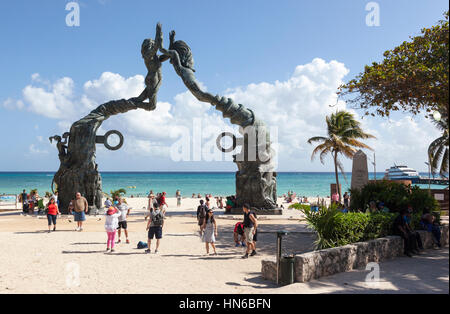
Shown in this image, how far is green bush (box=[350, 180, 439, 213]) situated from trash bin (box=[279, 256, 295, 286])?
6128 mm

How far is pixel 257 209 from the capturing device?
→ 20.1 m

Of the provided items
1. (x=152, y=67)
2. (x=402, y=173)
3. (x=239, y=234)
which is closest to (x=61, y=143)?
(x=152, y=67)

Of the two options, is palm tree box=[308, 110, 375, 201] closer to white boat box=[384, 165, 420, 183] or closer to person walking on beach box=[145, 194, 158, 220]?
person walking on beach box=[145, 194, 158, 220]

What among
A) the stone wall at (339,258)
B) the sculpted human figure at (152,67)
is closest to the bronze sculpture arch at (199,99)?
the sculpted human figure at (152,67)

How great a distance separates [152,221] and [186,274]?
117 inches

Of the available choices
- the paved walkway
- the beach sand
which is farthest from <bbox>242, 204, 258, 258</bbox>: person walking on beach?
the paved walkway

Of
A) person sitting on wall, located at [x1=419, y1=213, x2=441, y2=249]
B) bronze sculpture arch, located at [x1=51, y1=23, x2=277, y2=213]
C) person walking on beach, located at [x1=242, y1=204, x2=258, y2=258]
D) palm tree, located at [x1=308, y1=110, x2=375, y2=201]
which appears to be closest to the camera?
person walking on beach, located at [x1=242, y1=204, x2=258, y2=258]

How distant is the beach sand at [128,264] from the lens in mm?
6879

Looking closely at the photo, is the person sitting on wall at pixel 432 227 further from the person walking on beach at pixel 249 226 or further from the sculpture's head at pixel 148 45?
the sculpture's head at pixel 148 45

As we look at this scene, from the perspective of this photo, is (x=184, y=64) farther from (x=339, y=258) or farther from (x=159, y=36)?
(x=339, y=258)

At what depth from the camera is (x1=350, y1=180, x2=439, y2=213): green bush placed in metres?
12.3

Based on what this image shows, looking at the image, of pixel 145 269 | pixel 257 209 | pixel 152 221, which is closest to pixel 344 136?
pixel 257 209

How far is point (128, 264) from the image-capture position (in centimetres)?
873
